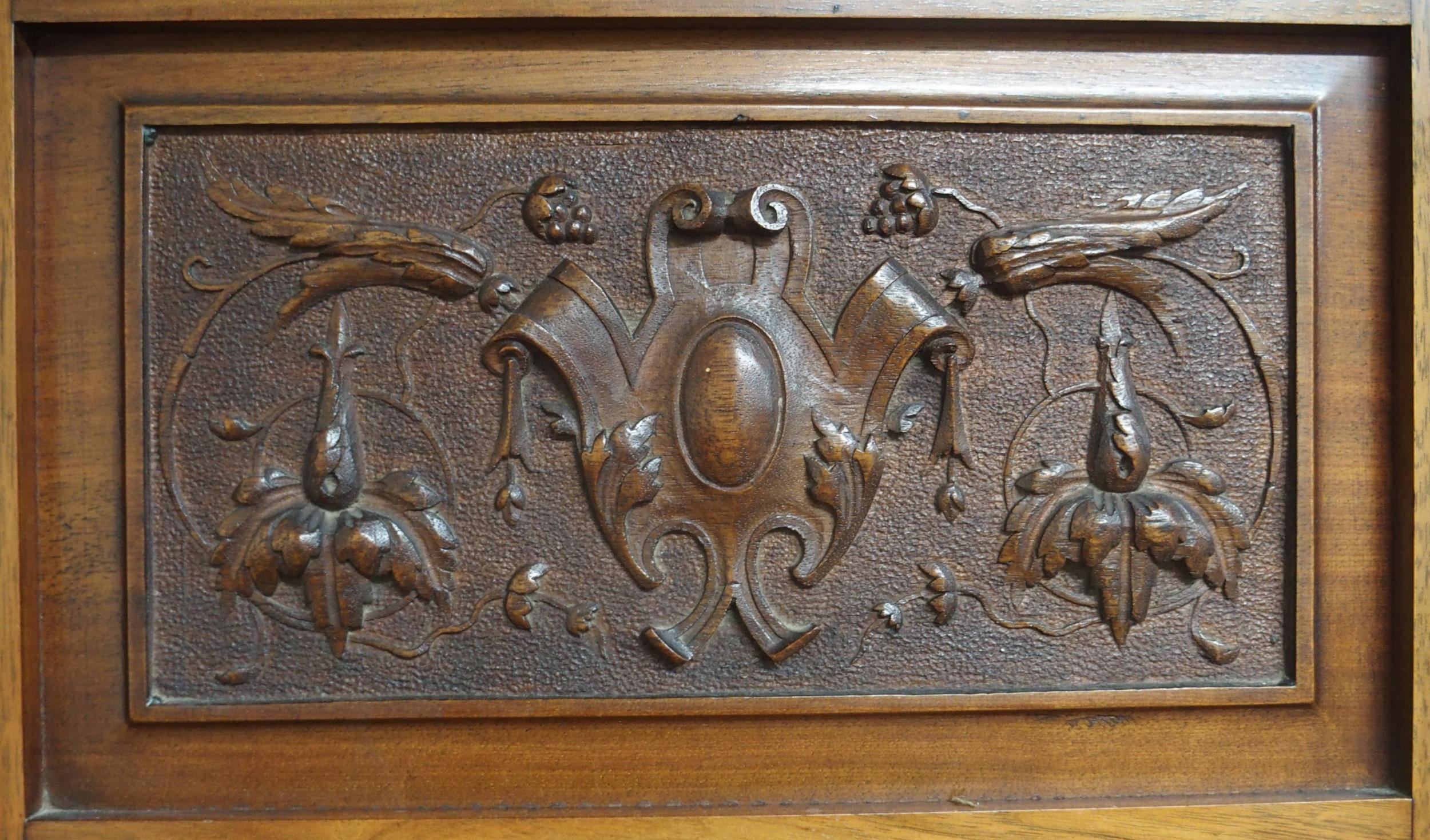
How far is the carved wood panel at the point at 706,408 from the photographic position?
2.28ft

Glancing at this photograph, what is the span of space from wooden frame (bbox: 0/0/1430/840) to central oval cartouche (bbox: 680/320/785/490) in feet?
0.73

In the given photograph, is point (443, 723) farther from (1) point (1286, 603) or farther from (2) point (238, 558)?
(1) point (1286, 603)

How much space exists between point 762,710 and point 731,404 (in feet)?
0.69

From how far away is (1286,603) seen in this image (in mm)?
716

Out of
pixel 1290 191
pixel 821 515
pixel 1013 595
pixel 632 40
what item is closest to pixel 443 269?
pixel 632 40

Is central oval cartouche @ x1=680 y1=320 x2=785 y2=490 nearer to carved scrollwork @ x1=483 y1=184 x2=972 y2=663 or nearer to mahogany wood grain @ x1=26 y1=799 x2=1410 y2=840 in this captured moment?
carved scrollwork @ x1=483 y1=184 x2=972 y2=663

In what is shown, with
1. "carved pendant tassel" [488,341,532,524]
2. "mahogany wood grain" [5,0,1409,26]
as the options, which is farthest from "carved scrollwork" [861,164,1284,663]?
"carved pendant tassel" [488,341,532,524]

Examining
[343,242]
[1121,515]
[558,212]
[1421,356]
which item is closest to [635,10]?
[558,212]

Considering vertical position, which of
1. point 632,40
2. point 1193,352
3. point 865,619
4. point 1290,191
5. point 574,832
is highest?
point 632,40

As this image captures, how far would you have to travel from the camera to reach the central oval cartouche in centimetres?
69

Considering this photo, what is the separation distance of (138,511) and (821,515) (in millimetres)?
468

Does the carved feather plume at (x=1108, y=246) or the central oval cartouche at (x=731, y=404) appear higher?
the carved feather plume at (x=1108, y=246)

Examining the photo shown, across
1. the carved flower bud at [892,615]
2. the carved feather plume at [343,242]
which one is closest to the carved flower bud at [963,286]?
the carved flower bud at [892,615]

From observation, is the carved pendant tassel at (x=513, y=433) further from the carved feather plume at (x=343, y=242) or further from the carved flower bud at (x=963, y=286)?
the carved flower bud at (x=963, y=286)
